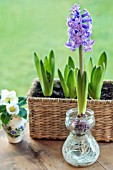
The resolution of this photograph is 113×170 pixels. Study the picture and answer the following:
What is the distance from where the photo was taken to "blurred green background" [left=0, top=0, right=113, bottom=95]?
2.25 m

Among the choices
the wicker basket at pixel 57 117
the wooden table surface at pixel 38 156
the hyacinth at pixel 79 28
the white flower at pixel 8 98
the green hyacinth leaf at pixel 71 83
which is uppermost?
the hyacinth at pixel 79 28

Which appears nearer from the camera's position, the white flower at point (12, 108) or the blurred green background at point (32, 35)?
the white flower at point (12, 108)

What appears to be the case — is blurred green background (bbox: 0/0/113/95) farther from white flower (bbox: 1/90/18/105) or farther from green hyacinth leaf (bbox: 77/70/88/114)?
green hyacinth leaf (bbox: 77/70/88/114)

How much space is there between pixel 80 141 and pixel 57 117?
129mm

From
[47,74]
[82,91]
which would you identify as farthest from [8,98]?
[82,91]

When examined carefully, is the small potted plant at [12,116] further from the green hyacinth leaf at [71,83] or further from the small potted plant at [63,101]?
the green hyacinth leaf at [71,83]

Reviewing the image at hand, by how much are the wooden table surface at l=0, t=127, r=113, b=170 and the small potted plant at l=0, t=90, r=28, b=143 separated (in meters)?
Answer: 0.04

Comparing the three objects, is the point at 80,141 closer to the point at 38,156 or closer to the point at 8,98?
the point at 38,156

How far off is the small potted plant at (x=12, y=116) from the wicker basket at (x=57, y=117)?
1.4 inches

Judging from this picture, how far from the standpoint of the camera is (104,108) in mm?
1231

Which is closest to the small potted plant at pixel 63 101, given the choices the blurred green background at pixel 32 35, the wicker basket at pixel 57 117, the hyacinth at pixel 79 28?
the wicker basket at pixel 57 117

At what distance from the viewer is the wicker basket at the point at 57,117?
124 centimetres

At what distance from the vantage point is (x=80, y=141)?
118cm

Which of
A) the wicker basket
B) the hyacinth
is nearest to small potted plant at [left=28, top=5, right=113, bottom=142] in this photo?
the wicker basket
